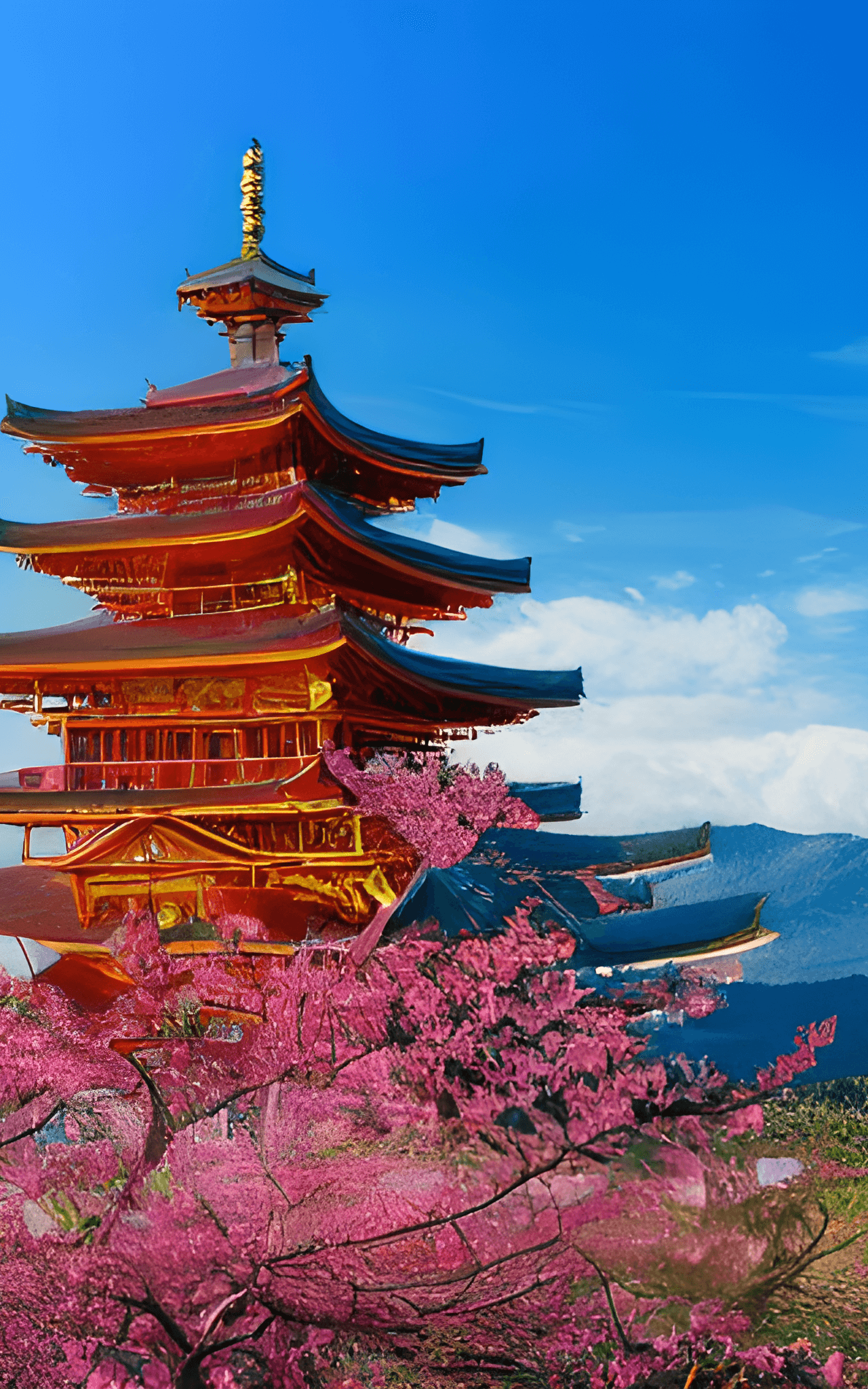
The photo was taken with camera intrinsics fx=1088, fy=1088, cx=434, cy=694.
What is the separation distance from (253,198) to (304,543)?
8003mm

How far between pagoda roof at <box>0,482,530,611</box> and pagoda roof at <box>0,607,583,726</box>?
2.94ft

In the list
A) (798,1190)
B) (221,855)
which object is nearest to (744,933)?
(798,1190)

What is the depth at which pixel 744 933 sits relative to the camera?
1141 centimetres

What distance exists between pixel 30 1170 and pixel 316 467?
10.7 m

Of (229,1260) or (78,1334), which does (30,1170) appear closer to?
(78,1334)

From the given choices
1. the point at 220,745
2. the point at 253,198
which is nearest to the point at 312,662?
the point at 220,745

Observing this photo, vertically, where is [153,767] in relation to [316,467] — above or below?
below

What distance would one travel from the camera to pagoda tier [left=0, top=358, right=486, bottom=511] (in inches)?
634

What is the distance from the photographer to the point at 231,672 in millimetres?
15641

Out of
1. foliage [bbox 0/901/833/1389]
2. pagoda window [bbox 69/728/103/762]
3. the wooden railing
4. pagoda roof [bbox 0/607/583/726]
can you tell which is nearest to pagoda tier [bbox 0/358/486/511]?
pagoda roof [bbox 0/607/583/726]

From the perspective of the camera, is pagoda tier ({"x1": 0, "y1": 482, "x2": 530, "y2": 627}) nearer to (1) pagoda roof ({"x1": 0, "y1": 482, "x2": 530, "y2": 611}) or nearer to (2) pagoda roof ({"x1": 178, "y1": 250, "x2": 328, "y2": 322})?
(1) pagoda roof ({"x1": 0, "y1": 482, "x2": 530, "y2": 611})

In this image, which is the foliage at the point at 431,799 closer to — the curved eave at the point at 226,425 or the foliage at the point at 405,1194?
the foliage at the point at 405,1194

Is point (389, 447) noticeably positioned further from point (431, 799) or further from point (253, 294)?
point (431, 799)

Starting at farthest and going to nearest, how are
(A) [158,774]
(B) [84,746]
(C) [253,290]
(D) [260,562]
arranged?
(C) [253,290] → (B) [84,746] → (D) [260,562] → (A) [158,774]
